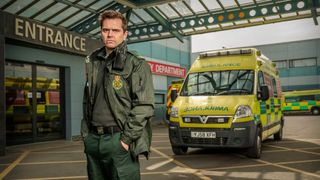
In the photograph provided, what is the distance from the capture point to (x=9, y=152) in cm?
950

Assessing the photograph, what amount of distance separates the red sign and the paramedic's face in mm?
18462

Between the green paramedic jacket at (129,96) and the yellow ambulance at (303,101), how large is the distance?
101 ft

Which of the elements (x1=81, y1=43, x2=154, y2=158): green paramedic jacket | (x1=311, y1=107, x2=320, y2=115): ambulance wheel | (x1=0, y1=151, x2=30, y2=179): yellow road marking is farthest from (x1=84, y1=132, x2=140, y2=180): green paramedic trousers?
(x1=311, y1=107, x2=320, y2=115): ambulance wheel

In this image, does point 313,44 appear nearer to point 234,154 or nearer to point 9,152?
point 234,154

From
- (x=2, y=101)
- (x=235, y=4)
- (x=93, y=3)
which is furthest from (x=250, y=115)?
(x=93, y=3)

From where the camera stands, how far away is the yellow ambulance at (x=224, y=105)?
6984mm

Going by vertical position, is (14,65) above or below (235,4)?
below

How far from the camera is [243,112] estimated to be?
23.0 ft

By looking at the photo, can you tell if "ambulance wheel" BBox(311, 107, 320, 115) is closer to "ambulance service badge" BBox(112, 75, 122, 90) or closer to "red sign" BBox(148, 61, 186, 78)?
"red sign" BBox(148, 61, 186, 78)

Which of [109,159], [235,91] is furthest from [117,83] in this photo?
A: [235,91]

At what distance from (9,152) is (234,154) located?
6.34 metres

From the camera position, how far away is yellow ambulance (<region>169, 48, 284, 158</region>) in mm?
6984

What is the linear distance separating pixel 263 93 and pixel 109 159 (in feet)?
19.0

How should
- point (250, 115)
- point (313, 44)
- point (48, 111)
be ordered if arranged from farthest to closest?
point (313, 44) < point (48, 111) < point (250, 115)
